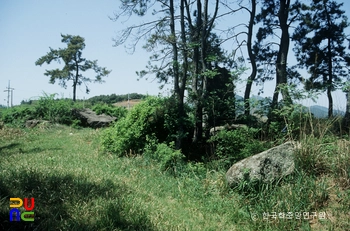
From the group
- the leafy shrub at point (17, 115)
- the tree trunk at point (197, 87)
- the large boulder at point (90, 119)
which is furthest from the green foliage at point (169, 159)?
the leafy shrub at point (17, 115)

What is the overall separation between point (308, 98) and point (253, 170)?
2.26m

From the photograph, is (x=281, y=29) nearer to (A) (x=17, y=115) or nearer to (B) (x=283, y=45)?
(B) (x=283, y=45)

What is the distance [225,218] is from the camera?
3.14 m

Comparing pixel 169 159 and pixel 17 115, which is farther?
pixel 17 115

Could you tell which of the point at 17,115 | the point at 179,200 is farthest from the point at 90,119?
the point at 179,200

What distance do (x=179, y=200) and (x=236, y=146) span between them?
2.64 meters

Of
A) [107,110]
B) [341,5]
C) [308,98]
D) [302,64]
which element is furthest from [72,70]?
[308,98]

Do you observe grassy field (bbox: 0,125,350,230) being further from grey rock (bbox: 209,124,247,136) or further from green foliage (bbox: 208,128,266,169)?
grey rock (bbox: 209,124,247,136)

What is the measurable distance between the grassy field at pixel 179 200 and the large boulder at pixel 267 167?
122mm

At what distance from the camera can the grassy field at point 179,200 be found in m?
2.62

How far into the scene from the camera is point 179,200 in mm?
3652

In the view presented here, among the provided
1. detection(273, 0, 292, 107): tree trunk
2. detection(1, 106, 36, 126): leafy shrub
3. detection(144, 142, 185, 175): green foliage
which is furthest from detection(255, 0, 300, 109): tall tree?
detection(1, 106, 36, 126): leafy shrub
